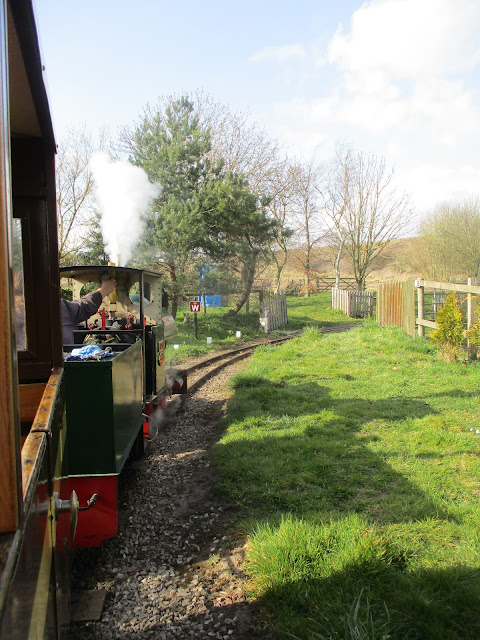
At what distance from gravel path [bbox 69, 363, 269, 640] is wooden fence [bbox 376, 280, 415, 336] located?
28.3 feet

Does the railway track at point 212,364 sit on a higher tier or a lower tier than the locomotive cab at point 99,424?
lower

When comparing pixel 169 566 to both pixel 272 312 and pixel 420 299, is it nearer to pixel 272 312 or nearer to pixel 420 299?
pixel 420 299

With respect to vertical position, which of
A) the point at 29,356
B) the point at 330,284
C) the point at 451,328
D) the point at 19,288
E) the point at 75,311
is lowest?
the point at 451,328

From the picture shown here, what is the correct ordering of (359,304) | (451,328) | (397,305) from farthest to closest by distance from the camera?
1. (359,304)
2. (397,305)
3. (451,328)

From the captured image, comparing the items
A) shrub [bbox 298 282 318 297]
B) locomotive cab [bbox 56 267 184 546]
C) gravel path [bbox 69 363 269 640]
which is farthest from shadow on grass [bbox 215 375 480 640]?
shrub [bbox 298 282 318 297]

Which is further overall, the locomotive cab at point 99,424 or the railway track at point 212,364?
the railway track at point 212,364

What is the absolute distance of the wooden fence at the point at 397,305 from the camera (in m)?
12.3

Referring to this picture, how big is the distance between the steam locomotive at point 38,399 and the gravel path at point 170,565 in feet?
1.13

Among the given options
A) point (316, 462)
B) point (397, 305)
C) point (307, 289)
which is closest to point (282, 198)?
point (307, 289)

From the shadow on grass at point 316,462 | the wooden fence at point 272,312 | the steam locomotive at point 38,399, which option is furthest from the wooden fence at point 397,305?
the steam locomotive at point 38,399

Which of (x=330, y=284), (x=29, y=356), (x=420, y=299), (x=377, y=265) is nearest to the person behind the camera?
(x=29, y=356)

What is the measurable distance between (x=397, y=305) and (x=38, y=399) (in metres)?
12.6

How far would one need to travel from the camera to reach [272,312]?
18.8m

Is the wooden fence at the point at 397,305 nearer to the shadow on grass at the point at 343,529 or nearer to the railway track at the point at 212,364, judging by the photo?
the railway track at the point at 212,364
